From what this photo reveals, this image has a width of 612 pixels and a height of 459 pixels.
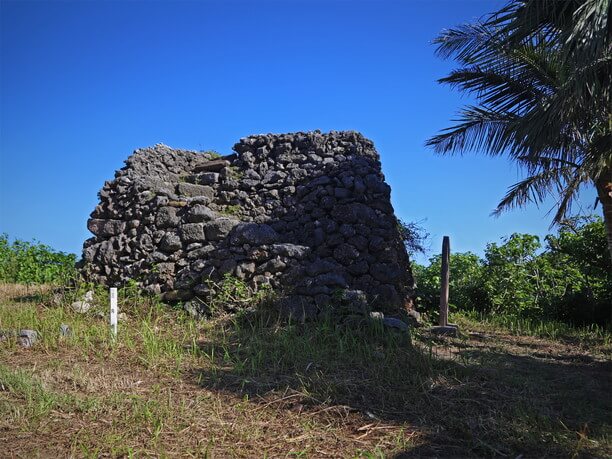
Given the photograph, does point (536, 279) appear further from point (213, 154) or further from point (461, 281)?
point (213, 154)

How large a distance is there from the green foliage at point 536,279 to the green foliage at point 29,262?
9.69 m

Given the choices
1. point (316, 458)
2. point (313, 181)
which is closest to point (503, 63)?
point (313, 181)

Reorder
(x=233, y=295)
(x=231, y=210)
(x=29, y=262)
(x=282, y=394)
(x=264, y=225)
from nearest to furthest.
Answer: (x=282, y=394)
(x=233, y=295)
(x=264, y=225)
(x=231, y=210)
(x=29, y=262)

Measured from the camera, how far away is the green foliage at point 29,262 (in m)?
14.4

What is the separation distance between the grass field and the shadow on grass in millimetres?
20

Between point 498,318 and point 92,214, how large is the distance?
28.8 ft

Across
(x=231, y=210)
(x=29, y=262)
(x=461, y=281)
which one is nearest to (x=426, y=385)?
(x=231, y=210)

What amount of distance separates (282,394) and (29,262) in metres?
12.3

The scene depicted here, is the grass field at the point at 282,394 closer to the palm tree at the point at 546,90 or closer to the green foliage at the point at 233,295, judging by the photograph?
the green foliage at the point at 233,295

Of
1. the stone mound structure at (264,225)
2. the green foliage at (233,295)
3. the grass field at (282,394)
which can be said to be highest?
the stone mound structure at (264,225)

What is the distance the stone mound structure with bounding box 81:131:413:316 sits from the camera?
29.8 ft

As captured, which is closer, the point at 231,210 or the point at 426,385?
the point at 426,385

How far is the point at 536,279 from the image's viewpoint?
1297 centimetres

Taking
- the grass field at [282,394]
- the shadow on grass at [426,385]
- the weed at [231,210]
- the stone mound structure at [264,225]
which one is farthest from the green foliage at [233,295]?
the weed at [231,210]
